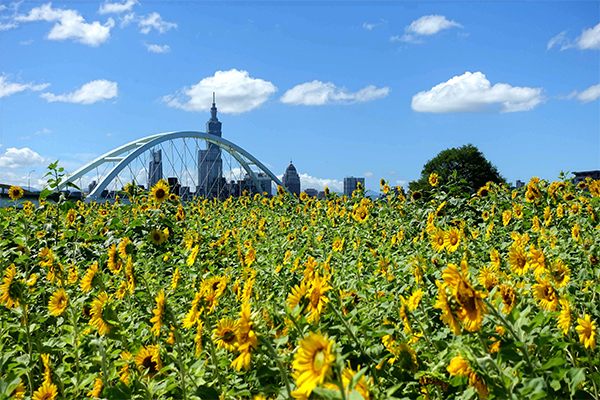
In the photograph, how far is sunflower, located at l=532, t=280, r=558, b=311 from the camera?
6.27ft

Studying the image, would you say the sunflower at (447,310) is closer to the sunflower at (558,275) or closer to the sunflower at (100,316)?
the sunflower at (558,275)

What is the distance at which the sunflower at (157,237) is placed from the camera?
4.20 metres

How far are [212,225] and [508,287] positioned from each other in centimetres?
572

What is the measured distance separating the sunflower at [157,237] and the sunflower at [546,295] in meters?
3.27

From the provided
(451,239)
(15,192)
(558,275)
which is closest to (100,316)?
(451,239)

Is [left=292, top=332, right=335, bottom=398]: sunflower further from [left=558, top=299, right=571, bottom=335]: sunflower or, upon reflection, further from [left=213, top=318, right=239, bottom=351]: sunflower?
[left=558, top=299, right=571, bottom=335]: sunflower

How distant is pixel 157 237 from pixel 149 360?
221 centimetres

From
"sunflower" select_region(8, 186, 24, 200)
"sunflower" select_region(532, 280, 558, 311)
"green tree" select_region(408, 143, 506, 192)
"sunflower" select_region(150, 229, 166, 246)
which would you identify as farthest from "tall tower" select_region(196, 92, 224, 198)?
"sunflower" select_region(532, 280, 558, 311)

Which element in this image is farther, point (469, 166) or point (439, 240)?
point (469, 166)

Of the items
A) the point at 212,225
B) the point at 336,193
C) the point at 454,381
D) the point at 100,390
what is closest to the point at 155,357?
the point at 100,390

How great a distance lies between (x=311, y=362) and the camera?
1090 mm

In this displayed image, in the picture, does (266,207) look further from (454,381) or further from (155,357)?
(454,381)

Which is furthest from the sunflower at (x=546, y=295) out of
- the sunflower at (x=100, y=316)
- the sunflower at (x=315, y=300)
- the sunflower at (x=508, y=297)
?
the sunflower at (x=100, y=316)

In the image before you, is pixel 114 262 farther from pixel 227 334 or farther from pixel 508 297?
pixel 508 297
